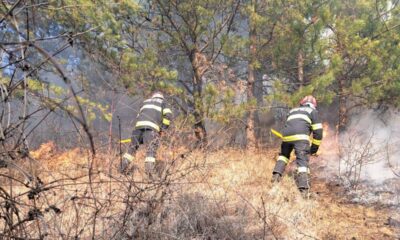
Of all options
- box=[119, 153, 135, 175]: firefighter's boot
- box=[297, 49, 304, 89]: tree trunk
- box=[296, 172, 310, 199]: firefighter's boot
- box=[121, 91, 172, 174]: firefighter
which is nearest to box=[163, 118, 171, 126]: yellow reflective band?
box=[121, 91, 172, 174]: firefighter

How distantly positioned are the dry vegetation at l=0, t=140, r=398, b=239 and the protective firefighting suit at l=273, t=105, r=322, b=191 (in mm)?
297

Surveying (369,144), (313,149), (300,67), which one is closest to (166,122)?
(313,149)

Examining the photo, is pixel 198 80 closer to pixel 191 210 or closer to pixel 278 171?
pixel 278 171

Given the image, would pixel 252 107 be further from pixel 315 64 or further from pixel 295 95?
pixel 315 64

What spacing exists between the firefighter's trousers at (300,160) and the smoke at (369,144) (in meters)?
1.46

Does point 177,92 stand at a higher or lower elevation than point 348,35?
lower

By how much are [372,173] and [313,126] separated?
211 centimetres

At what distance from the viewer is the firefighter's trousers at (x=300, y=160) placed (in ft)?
19.3

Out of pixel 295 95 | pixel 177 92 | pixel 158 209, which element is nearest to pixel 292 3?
pixel 295 95

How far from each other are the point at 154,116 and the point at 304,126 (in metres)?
2.43

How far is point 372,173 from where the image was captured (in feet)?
24.6

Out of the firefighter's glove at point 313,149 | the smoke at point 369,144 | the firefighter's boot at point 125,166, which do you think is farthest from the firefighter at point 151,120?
the smoke at point 369,144

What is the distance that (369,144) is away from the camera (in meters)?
9.01

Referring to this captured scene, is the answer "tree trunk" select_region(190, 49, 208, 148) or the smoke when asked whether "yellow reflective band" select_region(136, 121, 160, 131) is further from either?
the smoke
